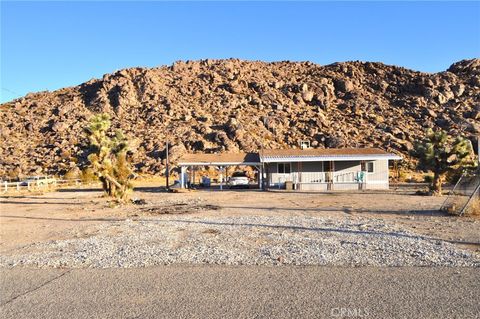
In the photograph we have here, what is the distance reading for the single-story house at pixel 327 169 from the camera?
125 feet

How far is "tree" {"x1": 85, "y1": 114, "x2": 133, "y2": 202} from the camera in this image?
26.2 metres

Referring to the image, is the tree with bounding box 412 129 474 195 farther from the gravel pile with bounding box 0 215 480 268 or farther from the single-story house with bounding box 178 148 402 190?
the gravel pile with bounding box 0 215 480 268

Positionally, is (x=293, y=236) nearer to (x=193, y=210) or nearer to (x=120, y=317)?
(x=120, y=317)

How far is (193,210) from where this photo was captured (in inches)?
846

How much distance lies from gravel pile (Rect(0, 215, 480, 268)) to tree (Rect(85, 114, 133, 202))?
36.0 feet

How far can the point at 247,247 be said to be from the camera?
11102 millimetres

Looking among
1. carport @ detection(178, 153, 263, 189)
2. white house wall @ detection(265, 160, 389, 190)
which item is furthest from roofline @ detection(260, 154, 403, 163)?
carport @ detection(178, 153, 263, 189)

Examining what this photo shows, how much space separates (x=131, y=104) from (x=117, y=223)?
81830 millimetres

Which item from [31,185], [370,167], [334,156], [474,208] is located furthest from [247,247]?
[31,185]

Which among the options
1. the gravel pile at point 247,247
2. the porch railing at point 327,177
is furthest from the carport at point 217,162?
the gravel pile at point 247,247

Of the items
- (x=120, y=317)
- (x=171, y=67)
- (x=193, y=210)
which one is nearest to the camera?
(x=120, y=317)

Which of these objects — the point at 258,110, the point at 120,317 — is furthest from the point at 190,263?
the point at 258,110

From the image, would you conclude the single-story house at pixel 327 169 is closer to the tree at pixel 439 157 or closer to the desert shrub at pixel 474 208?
the tree at pixel 439 157

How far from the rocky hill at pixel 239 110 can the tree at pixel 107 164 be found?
118 ft
